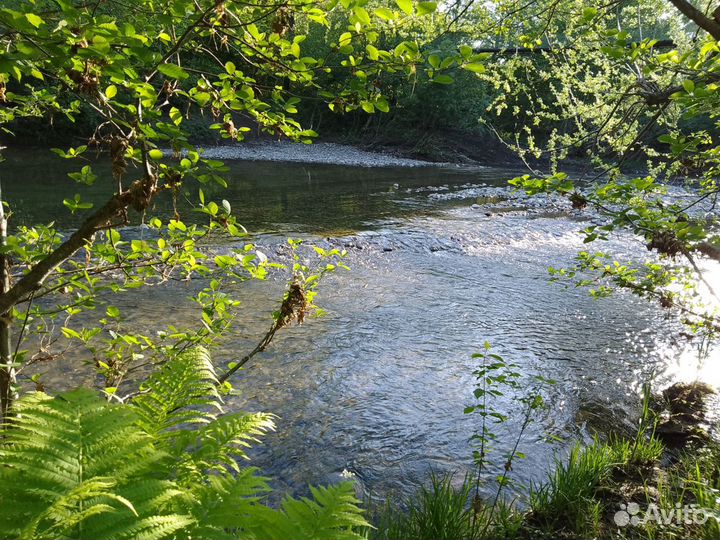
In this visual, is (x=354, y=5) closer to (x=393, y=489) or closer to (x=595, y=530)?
(x=595, y=530)

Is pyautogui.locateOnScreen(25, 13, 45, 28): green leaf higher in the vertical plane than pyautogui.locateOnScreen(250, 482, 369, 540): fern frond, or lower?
higher

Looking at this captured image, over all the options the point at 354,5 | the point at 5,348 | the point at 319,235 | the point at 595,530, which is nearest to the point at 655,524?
the point at 595,530

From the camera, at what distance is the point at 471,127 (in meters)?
34.6

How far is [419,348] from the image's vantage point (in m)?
6.84

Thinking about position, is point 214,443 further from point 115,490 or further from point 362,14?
point 362,14

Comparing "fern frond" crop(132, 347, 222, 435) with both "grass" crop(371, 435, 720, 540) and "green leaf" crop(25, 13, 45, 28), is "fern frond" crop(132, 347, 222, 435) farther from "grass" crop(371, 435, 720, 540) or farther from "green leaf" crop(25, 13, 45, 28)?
"grass" crop(371, 435, 720, 540)

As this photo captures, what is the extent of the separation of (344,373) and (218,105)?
4405mm

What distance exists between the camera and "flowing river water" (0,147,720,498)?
4.71m

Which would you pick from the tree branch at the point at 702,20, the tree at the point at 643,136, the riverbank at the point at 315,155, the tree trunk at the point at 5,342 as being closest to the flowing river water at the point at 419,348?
the tree at the point at 643,136

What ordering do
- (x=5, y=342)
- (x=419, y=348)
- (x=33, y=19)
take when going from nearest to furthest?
(x=33, y=19) → (x=5, y=342) → (x=419, y=348)

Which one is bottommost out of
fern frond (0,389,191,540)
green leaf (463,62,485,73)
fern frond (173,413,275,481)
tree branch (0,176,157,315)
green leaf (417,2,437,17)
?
fern frond (173,413,275,481)

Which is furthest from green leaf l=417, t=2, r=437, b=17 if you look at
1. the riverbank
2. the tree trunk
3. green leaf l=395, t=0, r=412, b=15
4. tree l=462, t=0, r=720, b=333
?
the riverbank

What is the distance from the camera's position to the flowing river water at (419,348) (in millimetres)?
4711

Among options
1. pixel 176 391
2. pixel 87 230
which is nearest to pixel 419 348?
pixel 176 391
